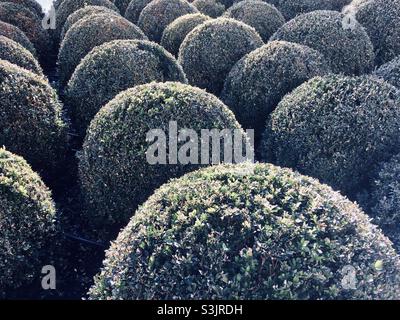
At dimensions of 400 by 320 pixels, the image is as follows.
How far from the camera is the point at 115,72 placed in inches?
271

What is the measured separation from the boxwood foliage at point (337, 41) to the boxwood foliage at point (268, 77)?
669 mm

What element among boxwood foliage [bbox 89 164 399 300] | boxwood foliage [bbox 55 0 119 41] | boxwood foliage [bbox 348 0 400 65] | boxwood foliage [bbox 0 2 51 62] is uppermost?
boxwood foliage [bbox 55 0 119 41]

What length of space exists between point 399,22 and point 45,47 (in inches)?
314

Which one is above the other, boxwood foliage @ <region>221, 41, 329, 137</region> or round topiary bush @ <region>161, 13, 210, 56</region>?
round topiary bush @ <region>161, 13, 210, 56</region>

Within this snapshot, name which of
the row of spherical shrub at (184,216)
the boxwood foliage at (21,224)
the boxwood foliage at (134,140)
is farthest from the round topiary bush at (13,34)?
the boxwood foliage at (21,224)

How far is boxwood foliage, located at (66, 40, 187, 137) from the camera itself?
6859mm

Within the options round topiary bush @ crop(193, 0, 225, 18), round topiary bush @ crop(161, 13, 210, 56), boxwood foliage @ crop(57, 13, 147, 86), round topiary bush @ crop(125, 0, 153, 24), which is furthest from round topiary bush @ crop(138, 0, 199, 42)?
boxwood foliage @ crop(57, 13, 147, 86)

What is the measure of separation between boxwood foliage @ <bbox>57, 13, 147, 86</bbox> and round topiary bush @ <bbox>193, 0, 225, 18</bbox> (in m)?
4.54

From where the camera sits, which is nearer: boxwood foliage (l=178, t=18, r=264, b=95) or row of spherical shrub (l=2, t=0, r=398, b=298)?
row of spherical shrub (l=2, t=0, r=398, b=298)

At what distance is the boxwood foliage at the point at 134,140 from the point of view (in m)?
5.07

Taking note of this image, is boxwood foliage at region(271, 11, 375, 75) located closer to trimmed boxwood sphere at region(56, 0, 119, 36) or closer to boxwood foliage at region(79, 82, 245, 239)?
boxwood foliage at region(79, 82, 245, 239)
